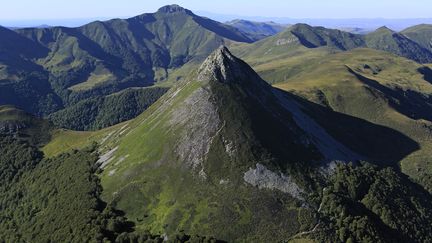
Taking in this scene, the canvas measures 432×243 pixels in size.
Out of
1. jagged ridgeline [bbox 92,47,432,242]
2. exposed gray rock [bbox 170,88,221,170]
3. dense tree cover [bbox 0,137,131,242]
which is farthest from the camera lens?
exposed gray rock [bbox 170,88,221,170]

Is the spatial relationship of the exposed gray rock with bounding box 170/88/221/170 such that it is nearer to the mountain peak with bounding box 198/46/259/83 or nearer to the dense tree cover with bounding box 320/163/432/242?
the mountain peak with bounding box 198/46/259/83

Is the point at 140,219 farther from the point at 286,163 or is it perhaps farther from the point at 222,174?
the point at 286,163

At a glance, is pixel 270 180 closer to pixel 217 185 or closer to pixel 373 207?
pixel 217 185

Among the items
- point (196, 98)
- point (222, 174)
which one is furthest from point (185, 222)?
point (196, 98)

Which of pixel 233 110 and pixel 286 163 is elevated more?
pixel 233 110

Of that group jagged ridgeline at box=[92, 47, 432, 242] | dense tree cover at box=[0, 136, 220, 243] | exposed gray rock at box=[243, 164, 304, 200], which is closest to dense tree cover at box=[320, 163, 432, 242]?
jagged ridgeline at box=[92, 47, 432, 242]

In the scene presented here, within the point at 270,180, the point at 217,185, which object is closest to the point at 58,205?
the point at 217,185
